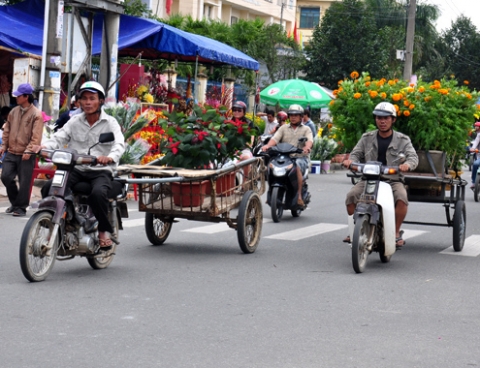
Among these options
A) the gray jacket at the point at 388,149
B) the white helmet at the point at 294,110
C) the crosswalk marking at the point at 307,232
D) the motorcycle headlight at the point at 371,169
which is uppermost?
the white helmet at the point at 294,110

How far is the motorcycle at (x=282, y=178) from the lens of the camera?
45.1 feet

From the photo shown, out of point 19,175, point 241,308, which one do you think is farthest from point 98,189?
point 19,175

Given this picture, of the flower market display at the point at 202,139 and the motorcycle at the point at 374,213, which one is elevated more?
the flower market display at the point at 202,139

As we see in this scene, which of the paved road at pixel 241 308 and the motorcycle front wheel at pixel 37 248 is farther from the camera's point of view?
the motorcycle front wheel at pixel 37 248

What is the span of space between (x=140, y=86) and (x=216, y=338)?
16.8 m

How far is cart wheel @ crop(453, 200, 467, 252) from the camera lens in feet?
34.5

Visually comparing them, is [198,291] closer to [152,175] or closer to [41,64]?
[152,175]

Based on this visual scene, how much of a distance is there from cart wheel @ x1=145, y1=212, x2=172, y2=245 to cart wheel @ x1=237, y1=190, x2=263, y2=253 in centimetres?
98

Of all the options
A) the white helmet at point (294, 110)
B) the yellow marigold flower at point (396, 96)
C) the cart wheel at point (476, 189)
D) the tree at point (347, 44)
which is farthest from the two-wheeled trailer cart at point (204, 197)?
the tree at point (347, 44)

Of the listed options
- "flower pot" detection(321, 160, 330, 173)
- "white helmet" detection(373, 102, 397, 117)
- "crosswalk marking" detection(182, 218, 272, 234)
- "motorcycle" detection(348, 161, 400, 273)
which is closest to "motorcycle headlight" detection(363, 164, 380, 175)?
"motorcycle" detection(348, 161, 400, 273)

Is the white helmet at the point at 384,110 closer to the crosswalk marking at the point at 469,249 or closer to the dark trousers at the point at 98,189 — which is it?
the crosswalk marking at the point at 469,249

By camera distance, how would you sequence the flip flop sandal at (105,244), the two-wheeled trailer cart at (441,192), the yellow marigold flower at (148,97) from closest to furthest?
the flip flop sandal at (105,244), the two-wheeled trailer cart at (441,192), the yellow marigold flower at (148,97)

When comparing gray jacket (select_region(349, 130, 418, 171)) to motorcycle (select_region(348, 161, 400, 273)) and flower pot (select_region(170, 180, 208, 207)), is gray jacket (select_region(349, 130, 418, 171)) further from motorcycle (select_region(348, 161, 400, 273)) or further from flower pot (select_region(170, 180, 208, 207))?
flower pot (select_region(170, 180, 208, 207))

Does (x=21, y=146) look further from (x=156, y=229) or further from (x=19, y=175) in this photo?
(x=156, y=229)
